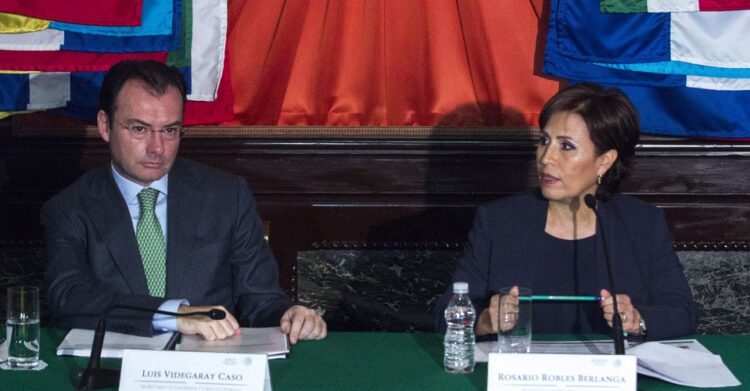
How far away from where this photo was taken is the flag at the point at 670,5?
3.73 metres

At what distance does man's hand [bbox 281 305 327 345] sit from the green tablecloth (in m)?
0.02

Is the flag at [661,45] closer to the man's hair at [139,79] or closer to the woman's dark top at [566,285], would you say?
Result: the woman's dark top at [566,285]

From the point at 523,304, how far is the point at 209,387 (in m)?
0.76

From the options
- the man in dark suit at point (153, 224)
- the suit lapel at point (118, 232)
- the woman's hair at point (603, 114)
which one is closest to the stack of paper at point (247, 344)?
the man in dark suit at point (153, 224)

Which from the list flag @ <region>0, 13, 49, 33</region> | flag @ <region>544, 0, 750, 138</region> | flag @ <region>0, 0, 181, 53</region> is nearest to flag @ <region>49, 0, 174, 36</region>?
flag @ <region>0, 0, 181, 53</region>

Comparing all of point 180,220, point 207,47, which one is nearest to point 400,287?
point 207,47

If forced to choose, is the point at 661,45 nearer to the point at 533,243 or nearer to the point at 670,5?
the point at 670,5

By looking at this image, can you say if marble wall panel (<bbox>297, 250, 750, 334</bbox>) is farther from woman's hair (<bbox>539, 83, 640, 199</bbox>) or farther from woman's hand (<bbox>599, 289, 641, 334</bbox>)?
woman's hand (<bbox>599, 289, 641, 334</bbox>)

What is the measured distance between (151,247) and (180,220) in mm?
106

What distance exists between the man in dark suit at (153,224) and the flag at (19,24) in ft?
2.68

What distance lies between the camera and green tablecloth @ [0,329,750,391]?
232cm

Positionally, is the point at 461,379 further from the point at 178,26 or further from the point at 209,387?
the point at 178,26

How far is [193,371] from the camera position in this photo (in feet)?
6.88

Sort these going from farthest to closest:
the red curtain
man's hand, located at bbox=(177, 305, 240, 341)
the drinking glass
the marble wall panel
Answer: the marble wall panel, the red curtain, man's hand, located at bbox=(177, 305, 240, 341), the drinking glass
